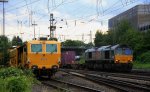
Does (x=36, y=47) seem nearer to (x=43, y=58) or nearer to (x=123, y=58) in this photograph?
(x=43, y=58)

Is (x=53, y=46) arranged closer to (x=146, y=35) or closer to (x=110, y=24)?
(x=146, y=35)

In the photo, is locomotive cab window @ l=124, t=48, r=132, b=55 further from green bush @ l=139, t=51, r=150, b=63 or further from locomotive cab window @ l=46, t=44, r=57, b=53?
green bush @ l=139, t=51, r=150, b=63

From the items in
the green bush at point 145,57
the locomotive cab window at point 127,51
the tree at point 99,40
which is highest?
the tree at point 99,40

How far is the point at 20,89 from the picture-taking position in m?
13.3

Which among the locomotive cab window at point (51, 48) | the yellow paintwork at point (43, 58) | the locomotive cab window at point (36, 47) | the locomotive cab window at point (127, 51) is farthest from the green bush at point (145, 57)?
the locomotive cab window at point (36, 47)

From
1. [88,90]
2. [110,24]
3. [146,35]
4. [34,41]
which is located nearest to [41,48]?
[34,41]

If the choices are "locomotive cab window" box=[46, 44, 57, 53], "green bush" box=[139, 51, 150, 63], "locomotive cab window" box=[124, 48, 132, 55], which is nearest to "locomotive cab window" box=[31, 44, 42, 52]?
"locomotive cab window" box=[46, 44, 57, 53]

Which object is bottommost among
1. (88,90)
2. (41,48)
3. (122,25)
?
(88,90)

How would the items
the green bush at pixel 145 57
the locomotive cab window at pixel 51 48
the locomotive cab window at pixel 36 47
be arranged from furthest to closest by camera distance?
1. the green bush at pixel 145 57
2. the locomotive cab window at pixel 51 48
3. the locomotive cab window at pixel 36 47

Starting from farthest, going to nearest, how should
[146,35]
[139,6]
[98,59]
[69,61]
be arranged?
[139,6] → [146,35] → [69,61] → [98,59]

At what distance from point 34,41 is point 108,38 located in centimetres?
6430

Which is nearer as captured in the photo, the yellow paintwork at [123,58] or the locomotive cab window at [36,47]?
the locomotive cab window at [36,47]

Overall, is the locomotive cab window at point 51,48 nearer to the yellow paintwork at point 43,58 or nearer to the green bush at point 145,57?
the yellow paintwork at point 43,58

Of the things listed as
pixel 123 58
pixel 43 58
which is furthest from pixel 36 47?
pixel 123 58
